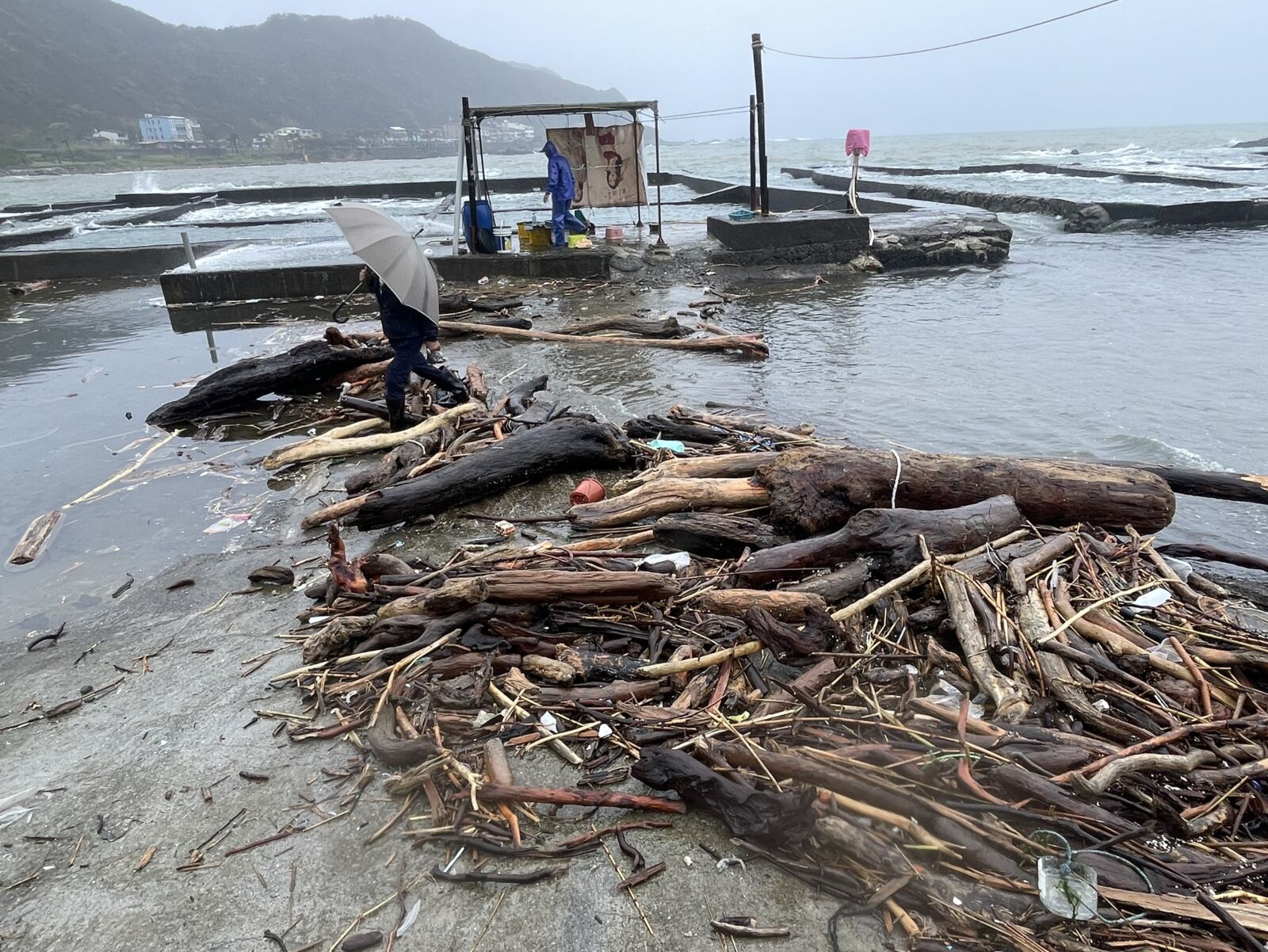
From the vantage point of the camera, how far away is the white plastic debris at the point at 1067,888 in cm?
224

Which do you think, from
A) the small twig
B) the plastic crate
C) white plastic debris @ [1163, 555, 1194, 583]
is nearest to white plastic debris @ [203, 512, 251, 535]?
the small twig

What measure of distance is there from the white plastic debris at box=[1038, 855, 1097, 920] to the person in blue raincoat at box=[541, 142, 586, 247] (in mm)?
14956

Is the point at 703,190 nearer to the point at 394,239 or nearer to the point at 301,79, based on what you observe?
the point at 394,239

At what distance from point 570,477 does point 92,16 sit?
23005 cm

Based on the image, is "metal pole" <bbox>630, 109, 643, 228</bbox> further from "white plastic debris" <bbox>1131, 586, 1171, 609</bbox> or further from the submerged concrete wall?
"white plastic debris" <bbox>1131, 586, 1171, 609</bbox>

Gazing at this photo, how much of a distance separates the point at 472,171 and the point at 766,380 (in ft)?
30.6

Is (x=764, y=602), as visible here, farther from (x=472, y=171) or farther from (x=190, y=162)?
(x=190, y=162)

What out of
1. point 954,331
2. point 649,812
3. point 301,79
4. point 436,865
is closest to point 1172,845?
point 649,812

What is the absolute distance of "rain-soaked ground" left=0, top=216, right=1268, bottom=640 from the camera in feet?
19.0

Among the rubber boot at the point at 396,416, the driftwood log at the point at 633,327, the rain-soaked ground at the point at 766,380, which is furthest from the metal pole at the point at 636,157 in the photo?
the rubber boot at the point at 396,416

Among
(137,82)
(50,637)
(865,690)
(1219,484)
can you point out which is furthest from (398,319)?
(137,82)

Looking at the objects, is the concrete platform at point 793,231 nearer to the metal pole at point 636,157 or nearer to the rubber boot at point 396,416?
the metal pole at point 636,157

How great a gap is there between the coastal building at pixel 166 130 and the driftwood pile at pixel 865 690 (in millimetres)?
148540

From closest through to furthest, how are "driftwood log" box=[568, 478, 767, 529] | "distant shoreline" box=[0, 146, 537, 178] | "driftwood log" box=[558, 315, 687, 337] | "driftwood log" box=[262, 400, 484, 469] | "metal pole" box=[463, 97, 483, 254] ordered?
"driftwood log" box=[568, 478, 767, 529] < "driftwood log" box=[262, 400, 484, 469] < "driftwood log" box=[558, 315, 687, 337] < "metal pole" box=[463, 97, 483, 254] < "distant shoreline" box=[0, 146, 537, 178]
